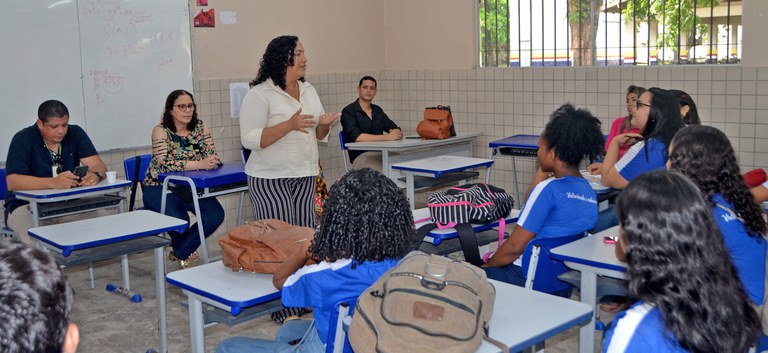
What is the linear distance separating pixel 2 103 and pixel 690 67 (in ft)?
16.9

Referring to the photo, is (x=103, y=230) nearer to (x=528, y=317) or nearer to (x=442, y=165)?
(x=528, y=317)

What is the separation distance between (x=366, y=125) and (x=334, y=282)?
4.73 meters

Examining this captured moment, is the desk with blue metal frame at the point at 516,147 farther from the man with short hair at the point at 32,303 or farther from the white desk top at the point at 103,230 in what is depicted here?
the man with short hair at the point at 32,303

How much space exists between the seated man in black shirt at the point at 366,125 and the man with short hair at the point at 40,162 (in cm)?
238

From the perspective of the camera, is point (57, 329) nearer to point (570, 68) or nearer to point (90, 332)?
point (90, 332)

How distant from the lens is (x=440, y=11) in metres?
7.71

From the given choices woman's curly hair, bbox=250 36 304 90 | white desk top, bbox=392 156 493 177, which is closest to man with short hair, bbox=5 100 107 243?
woman's curly hair, bbox=250 36 304 90

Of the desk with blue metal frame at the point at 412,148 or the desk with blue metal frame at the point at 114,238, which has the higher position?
the desk with blue metal frame at the point at 412,148

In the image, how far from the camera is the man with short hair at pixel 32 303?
1052 millimetres

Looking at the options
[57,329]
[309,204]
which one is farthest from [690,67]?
[57,329]

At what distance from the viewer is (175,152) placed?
5.43 metres

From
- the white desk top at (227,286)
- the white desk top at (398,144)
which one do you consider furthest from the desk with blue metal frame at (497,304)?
the white desk top at (398,144)

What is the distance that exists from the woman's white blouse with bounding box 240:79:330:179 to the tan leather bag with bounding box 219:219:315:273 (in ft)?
4.31

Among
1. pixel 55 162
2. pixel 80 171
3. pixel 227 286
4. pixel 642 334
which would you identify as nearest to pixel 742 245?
pixel 642 334
